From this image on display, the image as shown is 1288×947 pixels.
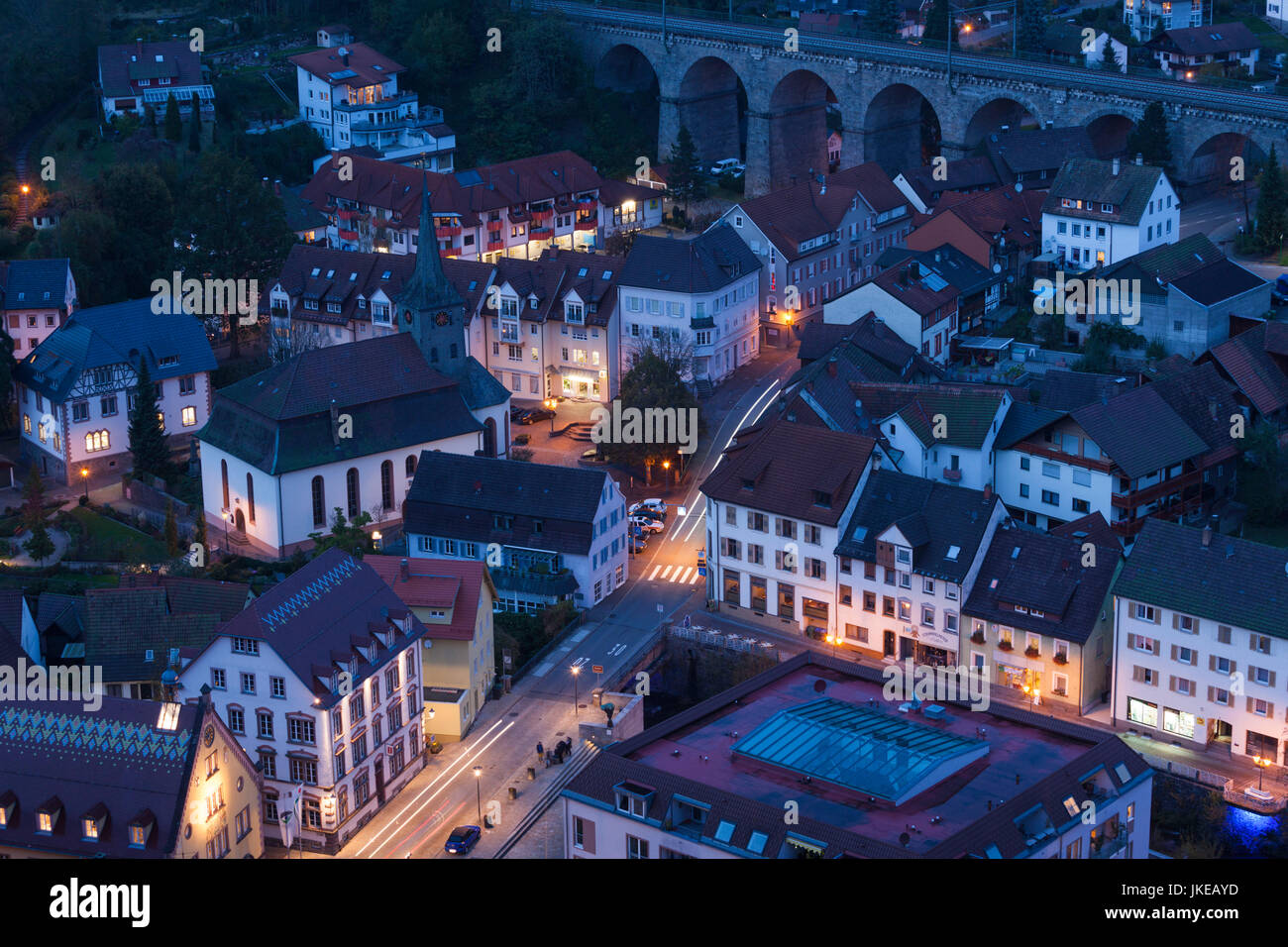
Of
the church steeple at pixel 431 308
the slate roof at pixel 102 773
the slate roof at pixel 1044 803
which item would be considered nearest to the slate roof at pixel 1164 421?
the slate roof at pixel 1044 803

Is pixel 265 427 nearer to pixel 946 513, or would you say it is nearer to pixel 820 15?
pixel 946 513


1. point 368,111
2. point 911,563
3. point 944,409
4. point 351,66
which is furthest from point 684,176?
point 911,563

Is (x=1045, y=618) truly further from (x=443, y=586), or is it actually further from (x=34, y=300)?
(x=34, y=300)

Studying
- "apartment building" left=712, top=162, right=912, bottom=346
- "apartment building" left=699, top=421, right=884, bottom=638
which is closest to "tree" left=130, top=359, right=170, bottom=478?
"apartment building" left=699, top=421, right=884, bottom=638

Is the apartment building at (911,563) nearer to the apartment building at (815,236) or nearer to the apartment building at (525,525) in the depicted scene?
the apartment building at (525,525)

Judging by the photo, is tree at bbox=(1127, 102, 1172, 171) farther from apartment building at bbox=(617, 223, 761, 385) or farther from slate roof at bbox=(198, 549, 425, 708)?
slate roof at bbox=(198, 549, 425, 708)

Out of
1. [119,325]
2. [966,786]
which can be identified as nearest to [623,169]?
[119,325]
